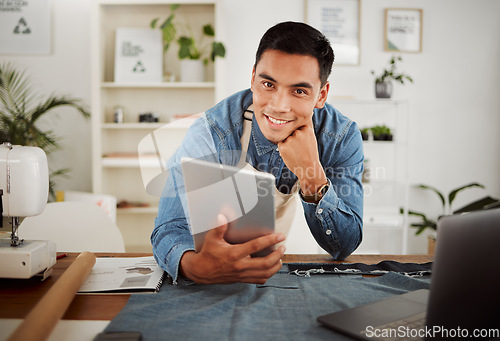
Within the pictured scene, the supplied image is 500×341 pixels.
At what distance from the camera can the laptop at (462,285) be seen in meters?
0.70

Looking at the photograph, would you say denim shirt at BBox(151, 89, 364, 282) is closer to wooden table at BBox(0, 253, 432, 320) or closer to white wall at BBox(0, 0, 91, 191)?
wooden table at BBox(0, 253, 432, 320)

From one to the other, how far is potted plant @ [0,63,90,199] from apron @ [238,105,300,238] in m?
2.07

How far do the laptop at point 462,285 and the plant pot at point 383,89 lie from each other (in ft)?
8.72

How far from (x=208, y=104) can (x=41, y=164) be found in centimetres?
230

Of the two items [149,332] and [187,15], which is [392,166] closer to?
[187,15]

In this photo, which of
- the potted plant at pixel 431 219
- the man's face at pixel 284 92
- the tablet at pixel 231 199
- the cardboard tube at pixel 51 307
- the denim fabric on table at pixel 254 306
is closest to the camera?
the cardboard tube at pixel 51 307

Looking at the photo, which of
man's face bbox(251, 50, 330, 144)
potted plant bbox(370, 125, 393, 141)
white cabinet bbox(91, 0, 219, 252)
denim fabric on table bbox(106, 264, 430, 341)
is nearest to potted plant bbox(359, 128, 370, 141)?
potted plant bbox(370, 125, 393, 141)

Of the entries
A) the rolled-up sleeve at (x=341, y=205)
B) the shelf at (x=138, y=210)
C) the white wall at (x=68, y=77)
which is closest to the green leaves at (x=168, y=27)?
the white wall at (x=68, y=77)

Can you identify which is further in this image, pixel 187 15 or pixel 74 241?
pixel 187 15

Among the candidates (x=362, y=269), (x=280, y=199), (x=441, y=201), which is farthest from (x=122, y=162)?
(x=441, y=201)

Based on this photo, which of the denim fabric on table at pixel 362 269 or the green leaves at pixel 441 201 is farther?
the green leaves at pixel 441 201

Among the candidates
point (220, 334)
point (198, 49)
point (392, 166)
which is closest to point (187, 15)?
point (198, 49)

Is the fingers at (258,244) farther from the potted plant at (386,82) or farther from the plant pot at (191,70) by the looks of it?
the potted plant at (386,82)

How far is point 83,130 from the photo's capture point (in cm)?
349
